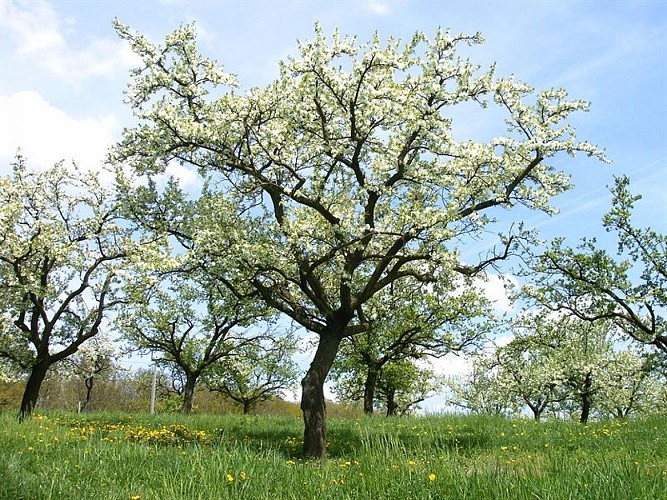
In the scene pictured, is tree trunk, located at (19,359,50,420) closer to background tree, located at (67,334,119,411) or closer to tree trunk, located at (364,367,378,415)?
background tree, located at (67,334,119,411)

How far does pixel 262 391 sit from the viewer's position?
41.6 m

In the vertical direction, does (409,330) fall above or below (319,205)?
below

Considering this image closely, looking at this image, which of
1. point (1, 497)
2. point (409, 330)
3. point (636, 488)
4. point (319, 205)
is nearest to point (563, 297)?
point (409, 330)

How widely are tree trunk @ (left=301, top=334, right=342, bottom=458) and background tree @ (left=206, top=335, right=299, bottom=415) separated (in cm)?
1978

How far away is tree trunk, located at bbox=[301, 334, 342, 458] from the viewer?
13469 millimetres

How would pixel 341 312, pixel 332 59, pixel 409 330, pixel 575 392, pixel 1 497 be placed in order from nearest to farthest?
pixel 1 497 < pixel 332 59 < pixel 341 312 < pixel 409 330 < pixel 575 392

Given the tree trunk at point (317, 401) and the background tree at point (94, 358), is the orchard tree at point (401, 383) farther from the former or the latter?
the background tree at point (94, 358)

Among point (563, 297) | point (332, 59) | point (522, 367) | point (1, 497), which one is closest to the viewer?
point (1, 497)

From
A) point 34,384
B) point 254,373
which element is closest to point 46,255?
point 34,384

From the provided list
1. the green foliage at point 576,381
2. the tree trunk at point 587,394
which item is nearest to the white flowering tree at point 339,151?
the green foliage at point 576,381

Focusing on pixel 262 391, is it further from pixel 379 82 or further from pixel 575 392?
pixel 379 82

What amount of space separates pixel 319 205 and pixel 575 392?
27.7 m

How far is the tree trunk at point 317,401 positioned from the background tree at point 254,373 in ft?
64.9

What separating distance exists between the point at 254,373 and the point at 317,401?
26571 millimetres
